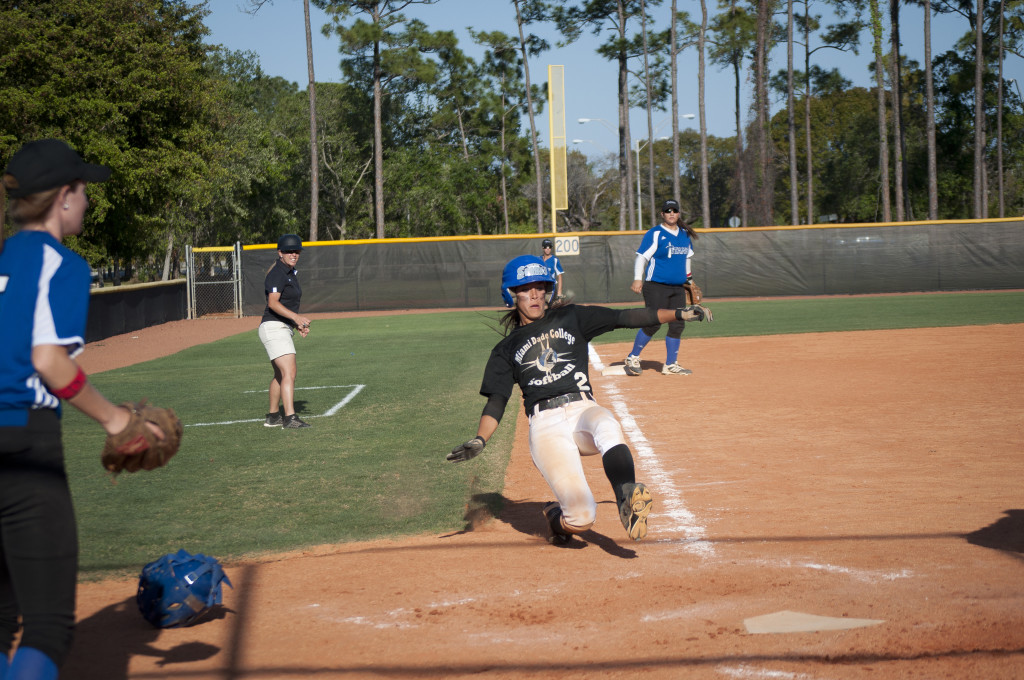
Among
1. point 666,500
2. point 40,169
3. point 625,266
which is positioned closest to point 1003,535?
point 666,500

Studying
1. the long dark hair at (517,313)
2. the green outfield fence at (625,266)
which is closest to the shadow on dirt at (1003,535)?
the long dark hair at (517,313)

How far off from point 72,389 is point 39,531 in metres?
0.45

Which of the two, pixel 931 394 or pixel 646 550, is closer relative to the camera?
pixel 646 550

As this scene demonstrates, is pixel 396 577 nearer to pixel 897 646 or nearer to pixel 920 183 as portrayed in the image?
pixel 897 646

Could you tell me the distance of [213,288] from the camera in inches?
1193

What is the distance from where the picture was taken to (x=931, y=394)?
10109mm

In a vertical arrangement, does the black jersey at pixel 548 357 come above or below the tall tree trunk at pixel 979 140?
below

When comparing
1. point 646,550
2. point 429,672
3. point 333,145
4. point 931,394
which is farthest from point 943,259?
point 333,145

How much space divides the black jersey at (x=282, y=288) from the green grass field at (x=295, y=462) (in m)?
1.17

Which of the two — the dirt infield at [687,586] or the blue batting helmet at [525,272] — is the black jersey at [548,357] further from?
the dirt infield at [687,586]

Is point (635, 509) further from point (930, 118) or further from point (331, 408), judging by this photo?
point (930, 118)

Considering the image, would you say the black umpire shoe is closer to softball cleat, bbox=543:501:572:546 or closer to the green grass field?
the green grass field

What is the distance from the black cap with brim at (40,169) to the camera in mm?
2771

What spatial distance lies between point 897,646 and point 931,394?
288 inches
